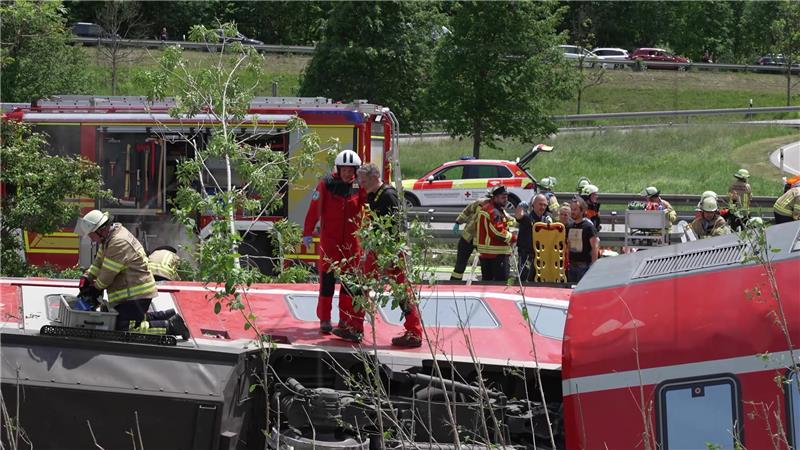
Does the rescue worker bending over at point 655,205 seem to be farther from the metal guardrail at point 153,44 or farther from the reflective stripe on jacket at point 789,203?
the metal guardrail at point 153,44

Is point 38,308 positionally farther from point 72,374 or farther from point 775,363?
point 775,363

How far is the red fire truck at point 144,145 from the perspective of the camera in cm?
1596

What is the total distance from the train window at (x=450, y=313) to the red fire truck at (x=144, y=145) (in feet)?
28.6

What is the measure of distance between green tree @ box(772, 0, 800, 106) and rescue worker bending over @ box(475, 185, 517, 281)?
1503 inches

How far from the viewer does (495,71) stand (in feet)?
106

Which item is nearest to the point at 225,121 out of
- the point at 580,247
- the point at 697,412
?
the point at 580,247

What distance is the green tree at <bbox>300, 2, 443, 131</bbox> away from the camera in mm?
35062

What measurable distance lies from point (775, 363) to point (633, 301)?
2.99 feet

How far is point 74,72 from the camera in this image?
107ft

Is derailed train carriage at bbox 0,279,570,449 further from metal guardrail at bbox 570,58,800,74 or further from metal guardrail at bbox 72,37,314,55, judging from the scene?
metal guardrail at bbox 570,58,800,74

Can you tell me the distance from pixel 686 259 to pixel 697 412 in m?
0.92

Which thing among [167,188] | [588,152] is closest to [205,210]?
[167,188]

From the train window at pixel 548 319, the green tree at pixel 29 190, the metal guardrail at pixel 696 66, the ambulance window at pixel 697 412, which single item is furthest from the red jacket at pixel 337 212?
the metal guardrail at pixel 696 66

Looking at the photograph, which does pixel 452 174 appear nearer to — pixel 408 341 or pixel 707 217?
pixel 707 217
